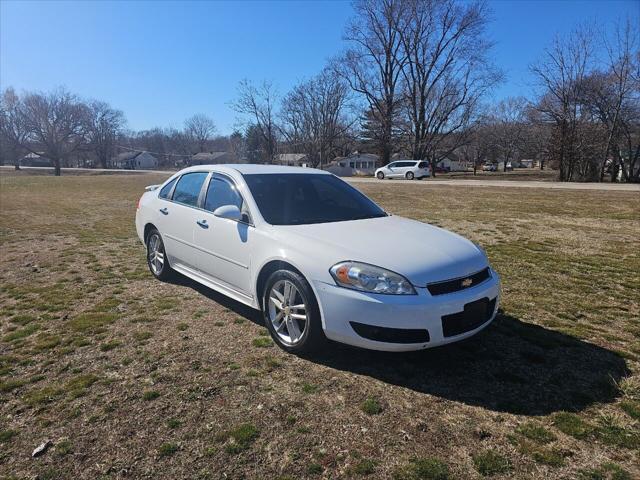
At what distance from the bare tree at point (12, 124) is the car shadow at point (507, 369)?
77.7m

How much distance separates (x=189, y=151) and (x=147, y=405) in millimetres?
125563

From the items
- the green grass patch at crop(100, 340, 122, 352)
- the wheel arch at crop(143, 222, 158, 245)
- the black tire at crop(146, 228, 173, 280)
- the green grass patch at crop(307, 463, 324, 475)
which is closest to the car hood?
the green grass patch at crop(307, 463, 324, 475)

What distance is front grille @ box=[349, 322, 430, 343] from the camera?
296 centimetres

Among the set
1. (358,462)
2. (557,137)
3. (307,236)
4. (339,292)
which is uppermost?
(557,137)

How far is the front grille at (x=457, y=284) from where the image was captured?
303 cm

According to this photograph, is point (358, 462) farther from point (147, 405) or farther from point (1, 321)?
point (1, 321)

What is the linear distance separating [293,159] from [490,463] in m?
69.2

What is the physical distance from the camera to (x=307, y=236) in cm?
349

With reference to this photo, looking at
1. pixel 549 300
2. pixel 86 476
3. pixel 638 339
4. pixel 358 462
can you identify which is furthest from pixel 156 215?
pixel 638 339

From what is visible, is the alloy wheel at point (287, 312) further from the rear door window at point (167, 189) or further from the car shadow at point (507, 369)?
the rear door window at point (167, 189)

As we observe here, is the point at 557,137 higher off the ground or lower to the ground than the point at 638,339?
higher

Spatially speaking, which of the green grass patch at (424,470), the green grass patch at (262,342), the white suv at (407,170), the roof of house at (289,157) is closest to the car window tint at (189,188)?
the green grass patch at (262,342)

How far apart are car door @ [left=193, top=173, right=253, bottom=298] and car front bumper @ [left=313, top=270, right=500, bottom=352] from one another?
1.01m

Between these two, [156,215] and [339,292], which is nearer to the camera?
[339,292]
